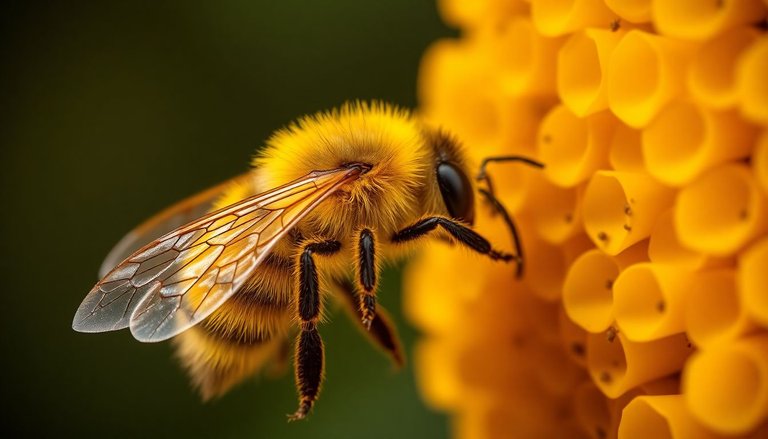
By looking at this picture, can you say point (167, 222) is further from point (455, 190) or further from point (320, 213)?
point (455, 190)

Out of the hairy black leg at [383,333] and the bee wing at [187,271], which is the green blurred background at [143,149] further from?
the bee wing at [187,271]

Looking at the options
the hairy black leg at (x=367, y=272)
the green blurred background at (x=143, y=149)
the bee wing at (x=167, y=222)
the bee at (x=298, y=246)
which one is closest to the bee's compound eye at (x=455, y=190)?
the bee at (x=298, y=246)

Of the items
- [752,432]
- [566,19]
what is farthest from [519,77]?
[752,432]

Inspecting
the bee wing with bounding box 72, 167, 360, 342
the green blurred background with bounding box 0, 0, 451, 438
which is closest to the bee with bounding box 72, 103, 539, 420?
the bee wing with bounding box 72, 167, 360, 342

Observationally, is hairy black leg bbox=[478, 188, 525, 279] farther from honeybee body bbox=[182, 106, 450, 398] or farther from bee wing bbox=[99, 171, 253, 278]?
bee wing bbox=[99, 171, 253, 278]

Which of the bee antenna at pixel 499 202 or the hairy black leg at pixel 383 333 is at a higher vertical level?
the bee antenna at pixel 499 202

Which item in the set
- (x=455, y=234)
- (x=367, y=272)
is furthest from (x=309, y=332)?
(x=455, y=234)
